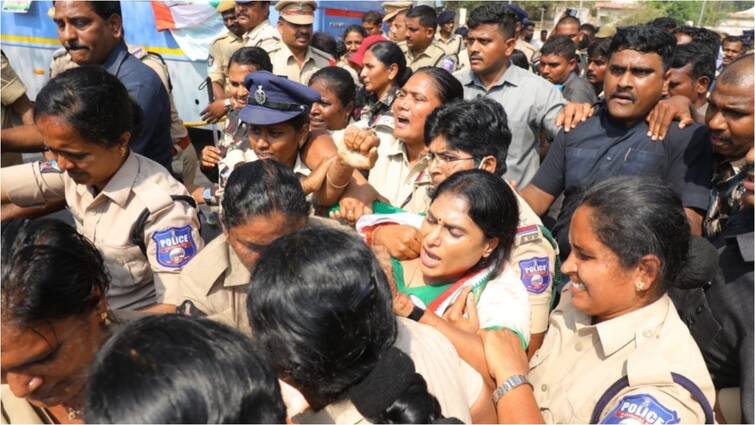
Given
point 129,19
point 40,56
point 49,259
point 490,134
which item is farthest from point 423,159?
point 40,56

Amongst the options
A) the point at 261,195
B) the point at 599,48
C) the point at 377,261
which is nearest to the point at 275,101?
the point at 261,195

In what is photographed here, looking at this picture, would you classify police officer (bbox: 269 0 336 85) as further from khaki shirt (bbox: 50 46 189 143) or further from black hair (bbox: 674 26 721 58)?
black hair (bbox: 674 26 721 58)

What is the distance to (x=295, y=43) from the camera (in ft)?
18.3

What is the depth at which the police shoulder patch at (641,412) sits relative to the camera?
1.34 meters

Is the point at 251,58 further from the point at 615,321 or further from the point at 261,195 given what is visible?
the point at 615,321

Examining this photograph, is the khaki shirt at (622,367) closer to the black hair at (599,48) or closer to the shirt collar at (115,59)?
the shirt collar at (115,59)

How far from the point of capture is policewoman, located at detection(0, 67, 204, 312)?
76.5 inches

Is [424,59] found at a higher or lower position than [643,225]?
lower

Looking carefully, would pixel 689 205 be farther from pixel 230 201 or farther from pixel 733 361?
pixel 230 201

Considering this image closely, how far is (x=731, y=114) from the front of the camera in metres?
2.17

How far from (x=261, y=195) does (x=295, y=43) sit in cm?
412

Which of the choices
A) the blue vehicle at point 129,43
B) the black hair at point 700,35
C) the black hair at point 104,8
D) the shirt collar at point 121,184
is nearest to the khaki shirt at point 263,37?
the blue vehicle at point 129,43

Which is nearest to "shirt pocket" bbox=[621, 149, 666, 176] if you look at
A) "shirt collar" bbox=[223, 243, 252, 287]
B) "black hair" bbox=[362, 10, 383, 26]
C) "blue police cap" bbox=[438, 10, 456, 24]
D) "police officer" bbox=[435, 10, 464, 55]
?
"shirt collar" bbox=[223, 243, 252, 287]

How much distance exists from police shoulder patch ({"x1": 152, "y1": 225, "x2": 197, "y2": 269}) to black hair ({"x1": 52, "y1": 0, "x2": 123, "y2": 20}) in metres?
1.62
